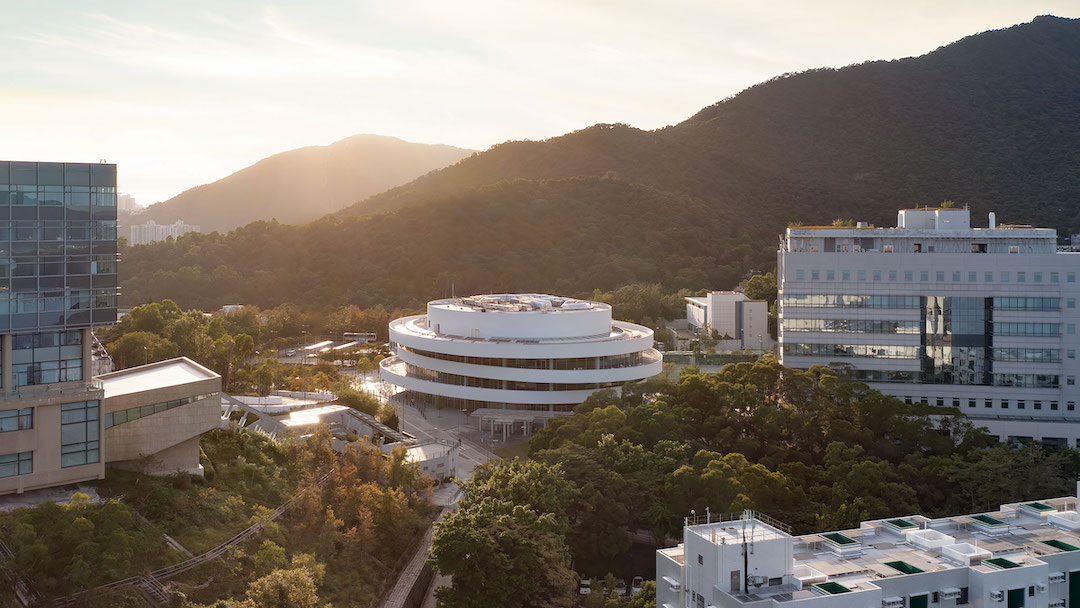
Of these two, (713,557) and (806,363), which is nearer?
(713,557)

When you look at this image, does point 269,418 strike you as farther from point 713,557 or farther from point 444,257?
point 444,257

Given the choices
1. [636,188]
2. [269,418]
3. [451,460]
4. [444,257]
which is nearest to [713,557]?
[451,460]

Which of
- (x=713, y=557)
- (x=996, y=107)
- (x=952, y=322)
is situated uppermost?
(x=996, y=107)

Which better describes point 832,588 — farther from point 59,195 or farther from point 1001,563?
point 59,195

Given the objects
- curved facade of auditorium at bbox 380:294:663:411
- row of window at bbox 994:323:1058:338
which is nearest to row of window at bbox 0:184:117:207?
curved facade of auditorium at bbox 380:294:663:411

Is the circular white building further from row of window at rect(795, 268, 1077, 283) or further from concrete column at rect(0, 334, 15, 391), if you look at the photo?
concrete column at rect(0, 334, 15, 391)

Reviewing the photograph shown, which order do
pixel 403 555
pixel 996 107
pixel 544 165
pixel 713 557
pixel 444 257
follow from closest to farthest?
1. pixel 713 557
2. pixel 403 555
3. pixel 444 257
4. pixel 996 107
5. pixel 544 165

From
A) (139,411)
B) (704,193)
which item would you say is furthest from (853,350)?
(704,193)
